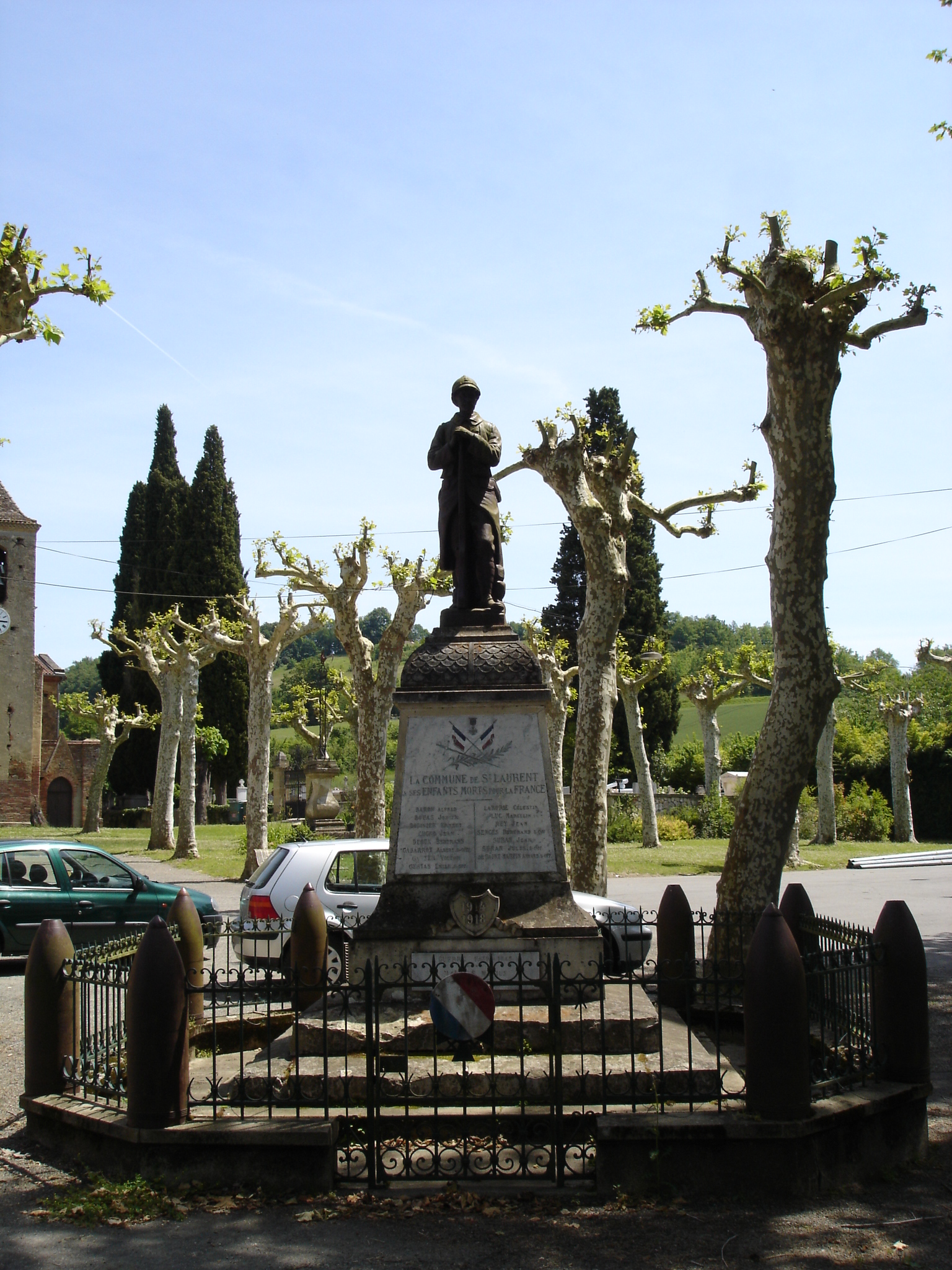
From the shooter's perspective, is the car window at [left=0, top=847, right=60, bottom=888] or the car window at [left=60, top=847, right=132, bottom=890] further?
the car window at [left=60, top=847, right=132, bottom=890]

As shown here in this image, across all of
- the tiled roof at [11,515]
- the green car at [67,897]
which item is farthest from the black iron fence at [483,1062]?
the tiled roof at [11,515]

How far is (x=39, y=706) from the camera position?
Answer: 51.4m

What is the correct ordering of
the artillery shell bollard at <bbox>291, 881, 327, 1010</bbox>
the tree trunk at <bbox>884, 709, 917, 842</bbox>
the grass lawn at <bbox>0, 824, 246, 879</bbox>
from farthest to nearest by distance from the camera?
the tree trunk at <bbox>884, 709, 917, 842</bbox> < the grass lawn at <bbox>0, 824, 246, 879</bbox> < the artillery shell bollard at <bbox>291, 881, 327, 1010</bbox>

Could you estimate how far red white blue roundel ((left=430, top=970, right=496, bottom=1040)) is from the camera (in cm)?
552

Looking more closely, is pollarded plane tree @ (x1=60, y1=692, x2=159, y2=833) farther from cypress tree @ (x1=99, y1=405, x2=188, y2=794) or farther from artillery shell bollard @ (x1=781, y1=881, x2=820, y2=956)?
artillery shell bollard @ (x1=781, y1=881, x2=820, y2=956)

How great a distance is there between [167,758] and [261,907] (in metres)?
21.9

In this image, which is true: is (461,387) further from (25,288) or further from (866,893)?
(866,893)

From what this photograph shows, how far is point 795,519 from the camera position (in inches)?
436

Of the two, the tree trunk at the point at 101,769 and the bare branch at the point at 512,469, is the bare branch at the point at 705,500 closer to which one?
the bare branch at the point at 512,469

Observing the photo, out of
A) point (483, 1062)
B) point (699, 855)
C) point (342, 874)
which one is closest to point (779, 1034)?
point (483, 1062)

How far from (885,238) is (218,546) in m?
50.2

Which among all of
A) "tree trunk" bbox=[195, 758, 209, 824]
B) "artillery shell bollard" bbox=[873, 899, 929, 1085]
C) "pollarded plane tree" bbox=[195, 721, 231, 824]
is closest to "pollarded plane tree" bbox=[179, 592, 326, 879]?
"artillery shell bollard" bbox=[873, 899, 929, 1085]

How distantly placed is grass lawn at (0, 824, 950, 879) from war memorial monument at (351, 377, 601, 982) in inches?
629

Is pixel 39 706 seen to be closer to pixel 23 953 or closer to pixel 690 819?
pixel 690 819
